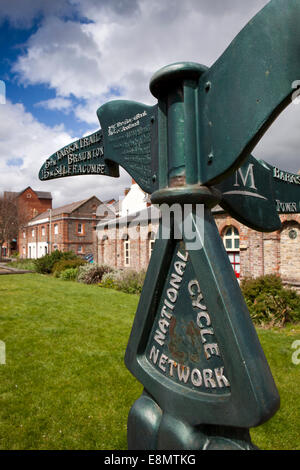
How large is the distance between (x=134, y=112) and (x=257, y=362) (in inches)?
59.2

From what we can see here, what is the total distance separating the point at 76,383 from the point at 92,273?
14.4 metres

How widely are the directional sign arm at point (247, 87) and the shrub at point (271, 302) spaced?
8.91 m

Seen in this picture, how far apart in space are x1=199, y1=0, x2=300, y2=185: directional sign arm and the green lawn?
11.4 feet

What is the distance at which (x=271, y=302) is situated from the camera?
9.82 metres

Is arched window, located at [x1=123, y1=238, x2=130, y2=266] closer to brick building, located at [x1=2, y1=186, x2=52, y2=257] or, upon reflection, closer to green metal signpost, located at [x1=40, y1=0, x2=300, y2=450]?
green metal signpost, located at [x1=40, y1=0, x2=300, y2=450]

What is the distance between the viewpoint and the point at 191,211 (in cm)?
150

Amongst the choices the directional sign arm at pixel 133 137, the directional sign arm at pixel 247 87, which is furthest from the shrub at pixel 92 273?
the directional sign arm at pixel 247 87

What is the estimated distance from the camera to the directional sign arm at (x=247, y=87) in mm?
1165

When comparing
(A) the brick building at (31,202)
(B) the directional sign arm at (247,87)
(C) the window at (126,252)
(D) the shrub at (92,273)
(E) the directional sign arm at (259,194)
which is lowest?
(D) the shrub at (92,273)

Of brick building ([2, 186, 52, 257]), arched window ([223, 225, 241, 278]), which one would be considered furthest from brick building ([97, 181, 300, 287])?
brick building ([2, 186, 52, 257])

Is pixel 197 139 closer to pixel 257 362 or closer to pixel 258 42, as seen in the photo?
pixel 258 42

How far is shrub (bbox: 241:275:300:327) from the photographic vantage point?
9.55 meters

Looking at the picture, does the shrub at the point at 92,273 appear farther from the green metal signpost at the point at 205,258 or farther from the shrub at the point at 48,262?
the green metal signpost at the point at 205,258

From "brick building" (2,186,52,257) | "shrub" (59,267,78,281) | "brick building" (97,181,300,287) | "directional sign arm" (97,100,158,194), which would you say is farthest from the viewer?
"brick building" (2,186,52,257)
